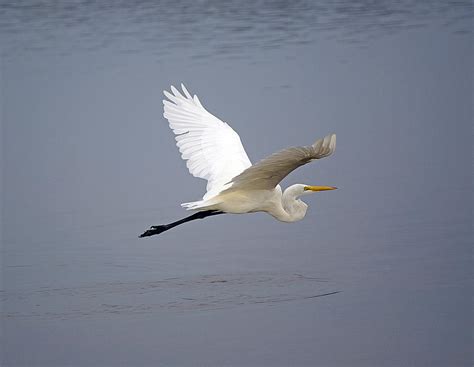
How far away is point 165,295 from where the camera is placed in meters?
4.35

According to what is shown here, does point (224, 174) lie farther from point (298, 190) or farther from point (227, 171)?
point (298, 190)

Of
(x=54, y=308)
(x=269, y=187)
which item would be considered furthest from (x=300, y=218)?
(x=54, y=308)

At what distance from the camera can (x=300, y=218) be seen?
15.3 feet

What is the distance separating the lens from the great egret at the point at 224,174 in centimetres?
428

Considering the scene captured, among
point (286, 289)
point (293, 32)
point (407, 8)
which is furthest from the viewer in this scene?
point (407, 8)

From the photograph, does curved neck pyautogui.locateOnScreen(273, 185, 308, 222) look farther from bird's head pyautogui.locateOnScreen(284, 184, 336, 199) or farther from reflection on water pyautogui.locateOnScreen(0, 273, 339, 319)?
reflection on water pyautogui.locateOnScreen(0, 273, 339, 319)

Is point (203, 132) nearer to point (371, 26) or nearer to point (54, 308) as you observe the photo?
point (54, 308)

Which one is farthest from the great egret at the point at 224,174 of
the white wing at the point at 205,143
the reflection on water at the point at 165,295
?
the reflection on water at the point at 165,295

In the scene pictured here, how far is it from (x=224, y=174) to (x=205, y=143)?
0.24 metres

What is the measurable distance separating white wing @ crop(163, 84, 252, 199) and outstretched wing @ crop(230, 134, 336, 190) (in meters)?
0.32

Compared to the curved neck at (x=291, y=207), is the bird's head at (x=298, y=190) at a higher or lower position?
higher

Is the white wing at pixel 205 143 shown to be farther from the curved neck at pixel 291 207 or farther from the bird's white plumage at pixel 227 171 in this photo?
the curved neck at pixel 291 207

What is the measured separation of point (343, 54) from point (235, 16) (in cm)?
156

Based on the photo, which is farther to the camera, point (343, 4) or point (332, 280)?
point (343, 4)
